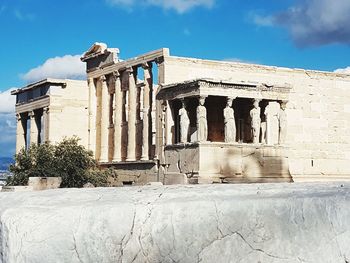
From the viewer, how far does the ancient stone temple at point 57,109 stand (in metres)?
29.9

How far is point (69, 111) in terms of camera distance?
30.3 meters

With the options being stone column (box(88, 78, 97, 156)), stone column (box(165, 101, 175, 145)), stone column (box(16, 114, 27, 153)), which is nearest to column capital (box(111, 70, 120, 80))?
stone column (box(88, 78, 97, 156))

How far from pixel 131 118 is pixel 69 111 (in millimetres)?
4111

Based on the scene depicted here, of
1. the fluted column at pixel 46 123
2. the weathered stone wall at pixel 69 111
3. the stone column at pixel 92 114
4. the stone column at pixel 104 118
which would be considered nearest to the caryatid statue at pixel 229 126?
the stone column at pixel 104 118

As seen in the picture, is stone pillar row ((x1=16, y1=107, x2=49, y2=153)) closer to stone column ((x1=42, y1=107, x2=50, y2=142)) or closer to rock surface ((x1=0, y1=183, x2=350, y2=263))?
stone column ((x1=42, y1=107, x2=50, y2=142))

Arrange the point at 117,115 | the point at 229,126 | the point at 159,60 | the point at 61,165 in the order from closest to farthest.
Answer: the point at 229,126 < the point at 159,60 < the point at 61,165 < the point at 117,115

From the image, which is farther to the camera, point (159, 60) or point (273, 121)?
point (273, 121)

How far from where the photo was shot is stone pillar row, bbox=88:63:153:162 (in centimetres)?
2647

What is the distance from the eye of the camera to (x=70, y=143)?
27219mm

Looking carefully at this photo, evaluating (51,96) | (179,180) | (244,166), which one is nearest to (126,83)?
(51,96)

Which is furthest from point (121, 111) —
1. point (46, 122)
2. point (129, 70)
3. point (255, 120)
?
point (255, 120)

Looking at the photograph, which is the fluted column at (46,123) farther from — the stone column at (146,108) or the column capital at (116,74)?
the stone column at (146,108)

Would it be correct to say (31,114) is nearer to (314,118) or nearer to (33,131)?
(33,131)

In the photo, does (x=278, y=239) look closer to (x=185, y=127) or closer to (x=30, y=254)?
(x=30, y=254)
